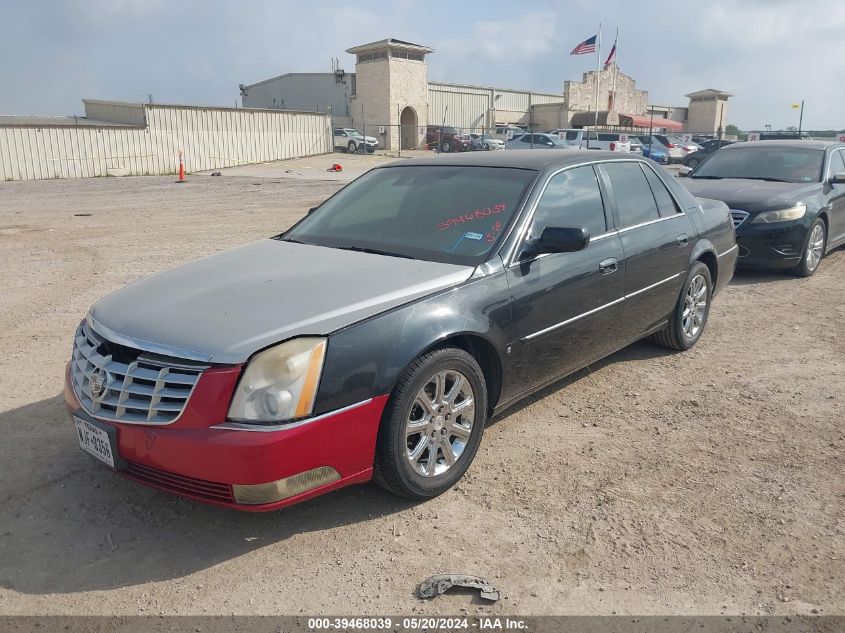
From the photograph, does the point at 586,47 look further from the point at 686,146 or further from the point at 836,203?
the point at 836,203

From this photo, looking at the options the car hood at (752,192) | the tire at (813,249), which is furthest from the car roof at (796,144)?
the tire at (813,249)

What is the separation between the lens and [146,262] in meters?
9.32

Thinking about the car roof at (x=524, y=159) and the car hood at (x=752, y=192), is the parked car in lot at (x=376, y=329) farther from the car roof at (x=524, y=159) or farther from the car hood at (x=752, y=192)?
the car hood at (x=752, y=192)

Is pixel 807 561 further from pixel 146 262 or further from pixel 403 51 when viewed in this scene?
pixel 403 51

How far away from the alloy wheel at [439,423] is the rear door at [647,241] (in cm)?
172

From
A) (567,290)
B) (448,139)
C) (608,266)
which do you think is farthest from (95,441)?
(448,139)

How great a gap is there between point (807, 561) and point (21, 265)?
938 cm

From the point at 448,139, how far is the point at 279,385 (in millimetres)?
42893

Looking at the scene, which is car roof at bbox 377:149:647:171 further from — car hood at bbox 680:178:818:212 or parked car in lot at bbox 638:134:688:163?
parked car in lot at bbox 638:134:688:163

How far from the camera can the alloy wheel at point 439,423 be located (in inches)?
133

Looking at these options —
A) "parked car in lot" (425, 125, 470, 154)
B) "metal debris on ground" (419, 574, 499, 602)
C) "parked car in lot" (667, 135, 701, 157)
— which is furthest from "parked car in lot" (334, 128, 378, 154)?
"metal debris on ground" (419, 574, 499, 602)

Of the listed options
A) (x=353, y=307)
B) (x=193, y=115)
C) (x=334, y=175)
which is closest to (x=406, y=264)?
(x=353, y=307)

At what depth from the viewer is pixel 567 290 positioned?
13.7 ft

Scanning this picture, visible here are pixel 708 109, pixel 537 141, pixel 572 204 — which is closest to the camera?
pixel 572 204
